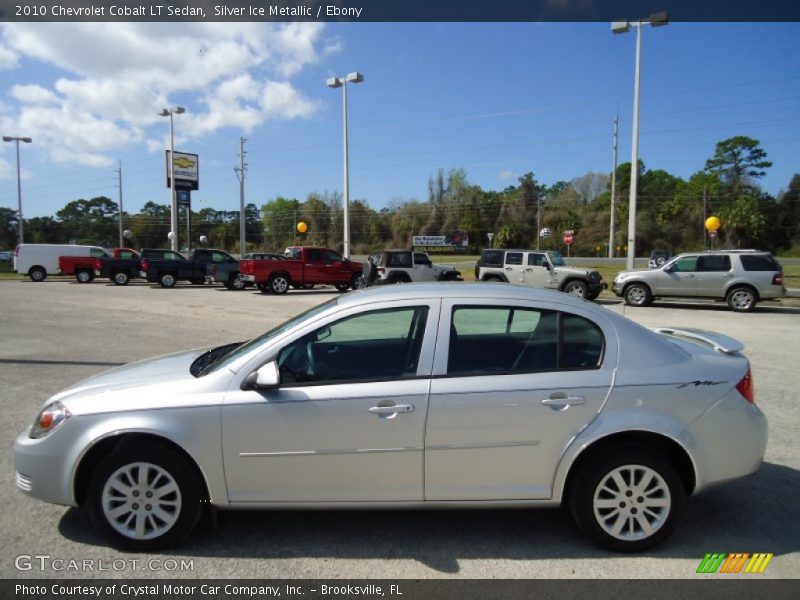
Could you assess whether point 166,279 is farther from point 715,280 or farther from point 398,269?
point 715,280

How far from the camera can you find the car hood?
11.2 feet

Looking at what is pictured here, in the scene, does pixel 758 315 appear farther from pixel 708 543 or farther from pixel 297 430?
pixel 297 430

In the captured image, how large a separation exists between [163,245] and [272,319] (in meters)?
95.1

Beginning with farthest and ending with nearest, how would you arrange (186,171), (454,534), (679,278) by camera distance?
(186,171) → (679,278) → (454,534)

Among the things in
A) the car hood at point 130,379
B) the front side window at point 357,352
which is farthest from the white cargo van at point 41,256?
the front side window at point 357,352

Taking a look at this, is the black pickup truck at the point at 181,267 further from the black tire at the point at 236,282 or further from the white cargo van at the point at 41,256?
the white cargo van at the point at 41,256

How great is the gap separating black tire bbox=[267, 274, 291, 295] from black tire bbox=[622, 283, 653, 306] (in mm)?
13112

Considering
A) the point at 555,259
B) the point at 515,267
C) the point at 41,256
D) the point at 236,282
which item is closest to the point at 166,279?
the point at 236,282

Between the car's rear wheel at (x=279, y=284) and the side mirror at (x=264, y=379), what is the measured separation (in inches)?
801

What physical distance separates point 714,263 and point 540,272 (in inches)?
211

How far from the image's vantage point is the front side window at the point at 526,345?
338 cm

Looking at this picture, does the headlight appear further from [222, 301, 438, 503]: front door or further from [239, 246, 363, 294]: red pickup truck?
[239, 246, 363, 294]: red pickup truck

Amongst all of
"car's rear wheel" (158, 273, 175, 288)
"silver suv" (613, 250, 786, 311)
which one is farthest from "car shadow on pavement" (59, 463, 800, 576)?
"car's rear wheel" (158, 273, 175, 288)

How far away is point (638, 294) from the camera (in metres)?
18.5
